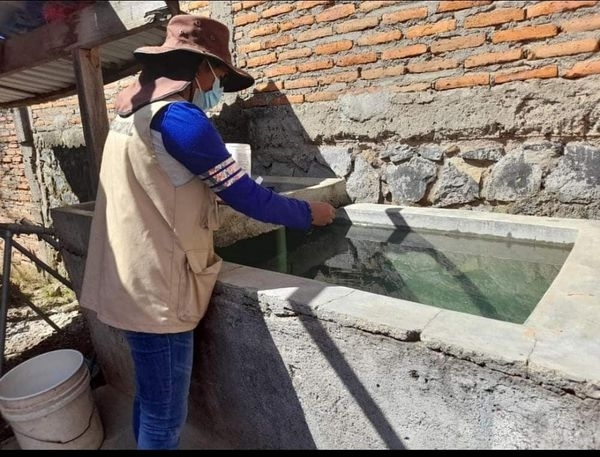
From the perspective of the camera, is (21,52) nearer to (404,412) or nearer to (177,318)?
(177,318)

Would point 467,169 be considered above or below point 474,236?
above

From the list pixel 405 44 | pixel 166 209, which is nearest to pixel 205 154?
pixel 166 209

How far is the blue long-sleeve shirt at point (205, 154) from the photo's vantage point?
4.69 feet

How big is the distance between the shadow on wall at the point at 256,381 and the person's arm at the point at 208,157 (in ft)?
1.35

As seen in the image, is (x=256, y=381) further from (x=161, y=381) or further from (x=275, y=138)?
(x=275, y=138)

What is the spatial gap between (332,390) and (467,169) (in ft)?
6.96

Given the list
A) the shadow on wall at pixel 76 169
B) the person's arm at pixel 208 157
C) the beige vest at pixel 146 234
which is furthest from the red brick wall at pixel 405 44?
the shadow on wall at pixel 76 169

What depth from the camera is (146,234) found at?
5.10 ft

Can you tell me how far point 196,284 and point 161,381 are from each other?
0.41 metres

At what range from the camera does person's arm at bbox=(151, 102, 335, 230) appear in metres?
1.43

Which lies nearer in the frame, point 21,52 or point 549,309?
point 549,309

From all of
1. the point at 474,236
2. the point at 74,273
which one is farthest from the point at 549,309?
the point at 74,273

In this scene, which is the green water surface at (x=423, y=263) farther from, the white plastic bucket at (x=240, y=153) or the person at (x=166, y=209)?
the person at (x=166, y=209)

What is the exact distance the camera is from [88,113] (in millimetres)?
2836
